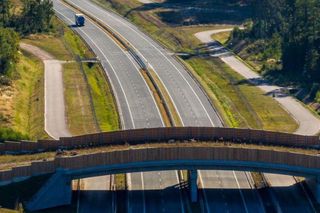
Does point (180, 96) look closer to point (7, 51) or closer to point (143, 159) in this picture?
point (7, 51)

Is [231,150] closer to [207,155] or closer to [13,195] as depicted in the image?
[207,155]

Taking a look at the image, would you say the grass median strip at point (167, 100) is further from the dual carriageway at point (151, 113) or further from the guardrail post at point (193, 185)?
the guardrail post at point (193, 185)

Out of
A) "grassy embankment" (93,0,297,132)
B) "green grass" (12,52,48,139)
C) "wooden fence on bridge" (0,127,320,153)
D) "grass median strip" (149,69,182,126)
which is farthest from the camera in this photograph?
"grassy embankment" (93,0,297,132)

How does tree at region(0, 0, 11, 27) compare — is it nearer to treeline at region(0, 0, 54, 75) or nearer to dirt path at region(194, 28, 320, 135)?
treeline at region(0, 0, 54, 75)

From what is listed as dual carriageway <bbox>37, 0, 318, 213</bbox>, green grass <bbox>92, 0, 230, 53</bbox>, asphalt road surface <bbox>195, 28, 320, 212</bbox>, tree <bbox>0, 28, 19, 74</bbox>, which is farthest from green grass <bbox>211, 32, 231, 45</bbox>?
tree <bbox>0, 28, 19, 74</bbox>

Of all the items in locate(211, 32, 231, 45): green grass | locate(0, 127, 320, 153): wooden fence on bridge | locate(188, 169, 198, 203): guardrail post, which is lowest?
locate(188, 169, 198, 203): guardrail post

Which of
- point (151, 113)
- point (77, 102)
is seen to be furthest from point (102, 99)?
point (151, 113)

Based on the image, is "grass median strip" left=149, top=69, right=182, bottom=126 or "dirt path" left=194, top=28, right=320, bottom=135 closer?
"dirt path" left=194, top=28, right=320, bottom=135
